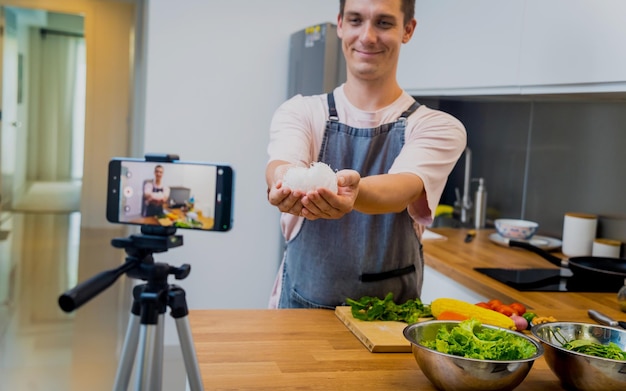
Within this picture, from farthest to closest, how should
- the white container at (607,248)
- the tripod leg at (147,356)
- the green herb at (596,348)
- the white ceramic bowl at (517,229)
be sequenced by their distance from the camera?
the white ceramic bowl at (517,229), the white container at (607,248), the green herb at (596,348), the tripod leg at (147,356)

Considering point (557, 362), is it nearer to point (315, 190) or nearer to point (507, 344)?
point (507, 344)

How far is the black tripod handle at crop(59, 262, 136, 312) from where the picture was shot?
0.82 meters

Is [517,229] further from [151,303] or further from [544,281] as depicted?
[151,303]

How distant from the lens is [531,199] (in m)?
3.01

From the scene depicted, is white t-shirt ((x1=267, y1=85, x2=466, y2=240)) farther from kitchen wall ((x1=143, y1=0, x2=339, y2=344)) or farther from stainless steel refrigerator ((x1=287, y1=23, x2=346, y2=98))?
kitchen wall ((x1=143, y1=0, x2=339, y2=344))

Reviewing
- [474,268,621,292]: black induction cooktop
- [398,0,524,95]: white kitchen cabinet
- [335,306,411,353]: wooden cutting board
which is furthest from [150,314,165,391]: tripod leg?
[398,0,524,95]: white kitchen cabinet

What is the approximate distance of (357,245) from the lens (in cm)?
164

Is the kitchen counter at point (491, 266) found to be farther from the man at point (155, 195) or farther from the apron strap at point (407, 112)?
the man at point (155, 195)

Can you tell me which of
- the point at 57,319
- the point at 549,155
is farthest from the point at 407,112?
the point at 57,319

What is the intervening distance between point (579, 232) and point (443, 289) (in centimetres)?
59

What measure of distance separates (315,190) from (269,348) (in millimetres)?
341

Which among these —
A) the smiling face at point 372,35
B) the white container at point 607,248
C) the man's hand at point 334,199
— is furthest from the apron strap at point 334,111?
Answer: the white container at point 607,248

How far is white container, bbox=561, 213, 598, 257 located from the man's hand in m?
1.52

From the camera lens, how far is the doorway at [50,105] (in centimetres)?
927
